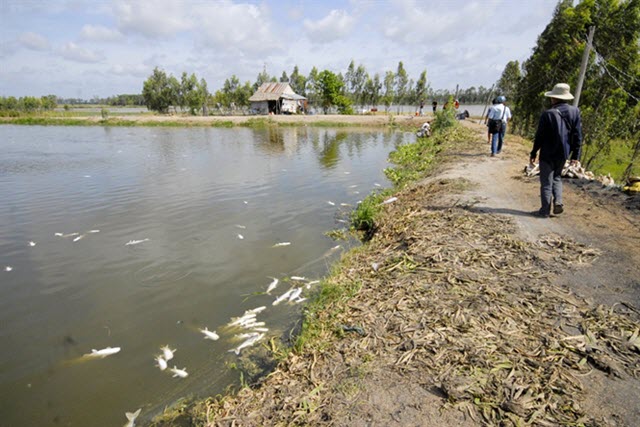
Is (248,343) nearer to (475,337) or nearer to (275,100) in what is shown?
(475,337)

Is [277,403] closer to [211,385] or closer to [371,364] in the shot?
[371,364]

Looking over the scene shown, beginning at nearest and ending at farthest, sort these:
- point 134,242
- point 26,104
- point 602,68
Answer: point 134,242
point 602,68
point 26,104

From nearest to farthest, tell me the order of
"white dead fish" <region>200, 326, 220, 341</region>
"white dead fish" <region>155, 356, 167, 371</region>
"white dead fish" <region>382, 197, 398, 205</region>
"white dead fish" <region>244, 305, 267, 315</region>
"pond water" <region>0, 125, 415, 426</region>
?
"pond water" <region>0, 125, 415, 426</region> → "white dead fish" <region>155, 356, 167, 371</region> → "white dead fish" <region>200, 326, 220, 341</region> → "white dead fish" <region>244, 305, 267, 315</region> → "white dead fish" <region>382, 197, 398, 205</region>

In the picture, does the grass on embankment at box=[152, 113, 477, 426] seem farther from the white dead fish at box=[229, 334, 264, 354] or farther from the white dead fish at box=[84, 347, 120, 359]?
the white dead fish at box=[84, 347, 120, 359]

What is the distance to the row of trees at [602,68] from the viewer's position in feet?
59.1

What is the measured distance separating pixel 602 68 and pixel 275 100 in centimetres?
5016

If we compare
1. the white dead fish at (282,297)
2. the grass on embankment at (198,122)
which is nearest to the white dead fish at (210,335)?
the white dead fish at (282,297)

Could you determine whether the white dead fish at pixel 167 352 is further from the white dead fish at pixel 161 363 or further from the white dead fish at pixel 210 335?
the white dead fish at pixel 210 335

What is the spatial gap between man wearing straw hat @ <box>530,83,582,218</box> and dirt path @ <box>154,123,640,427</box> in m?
0.92

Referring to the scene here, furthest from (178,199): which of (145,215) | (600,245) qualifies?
(600,245)

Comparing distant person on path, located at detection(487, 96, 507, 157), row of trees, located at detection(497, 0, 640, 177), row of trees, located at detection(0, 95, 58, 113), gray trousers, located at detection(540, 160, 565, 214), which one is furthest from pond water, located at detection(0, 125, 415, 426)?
row of trees, located at detection(0, 95, 58, 113)

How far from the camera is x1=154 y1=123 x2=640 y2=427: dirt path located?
318 cm

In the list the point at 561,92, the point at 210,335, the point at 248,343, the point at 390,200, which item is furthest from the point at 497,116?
the point at 210,335

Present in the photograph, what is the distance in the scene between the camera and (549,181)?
7.01 m
